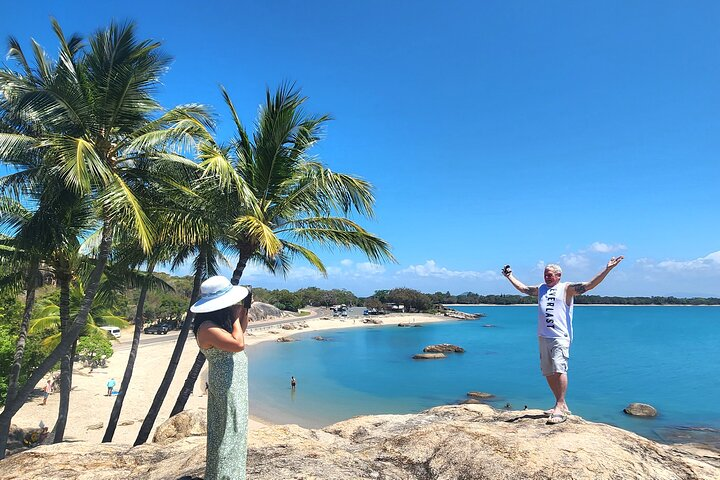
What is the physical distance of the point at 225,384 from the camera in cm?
366

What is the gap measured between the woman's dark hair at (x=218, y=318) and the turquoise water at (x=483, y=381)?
Result: 21.7 meters

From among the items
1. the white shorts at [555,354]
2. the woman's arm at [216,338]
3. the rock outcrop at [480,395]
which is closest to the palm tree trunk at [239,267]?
the woman's arm at [216,338]

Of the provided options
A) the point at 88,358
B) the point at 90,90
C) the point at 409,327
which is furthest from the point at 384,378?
the point at 409,327

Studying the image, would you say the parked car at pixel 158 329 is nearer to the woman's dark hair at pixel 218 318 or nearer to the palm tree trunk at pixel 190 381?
the palm tree trunk at pixel 190 381

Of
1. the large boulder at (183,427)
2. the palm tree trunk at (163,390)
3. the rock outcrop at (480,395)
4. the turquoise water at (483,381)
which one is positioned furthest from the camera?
the rock outcrop at (480,395)

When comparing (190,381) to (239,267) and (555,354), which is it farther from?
(555,354)

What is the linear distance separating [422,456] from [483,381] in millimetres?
37359

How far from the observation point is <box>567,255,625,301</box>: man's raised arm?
16.7 ft

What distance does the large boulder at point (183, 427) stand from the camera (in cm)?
700

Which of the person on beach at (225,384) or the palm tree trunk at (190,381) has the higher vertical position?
the person on beach at (225,384)

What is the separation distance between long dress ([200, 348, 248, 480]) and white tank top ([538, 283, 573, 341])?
3773 millimetres

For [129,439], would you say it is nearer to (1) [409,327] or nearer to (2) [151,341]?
(2) [151,341]

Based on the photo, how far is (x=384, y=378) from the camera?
4147 cm

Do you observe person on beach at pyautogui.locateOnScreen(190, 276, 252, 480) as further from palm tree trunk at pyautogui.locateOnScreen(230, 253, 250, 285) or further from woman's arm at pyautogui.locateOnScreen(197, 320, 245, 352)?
palm tree trunk at pyautogui.locateOnScreen(230, 253, 250, 285)
